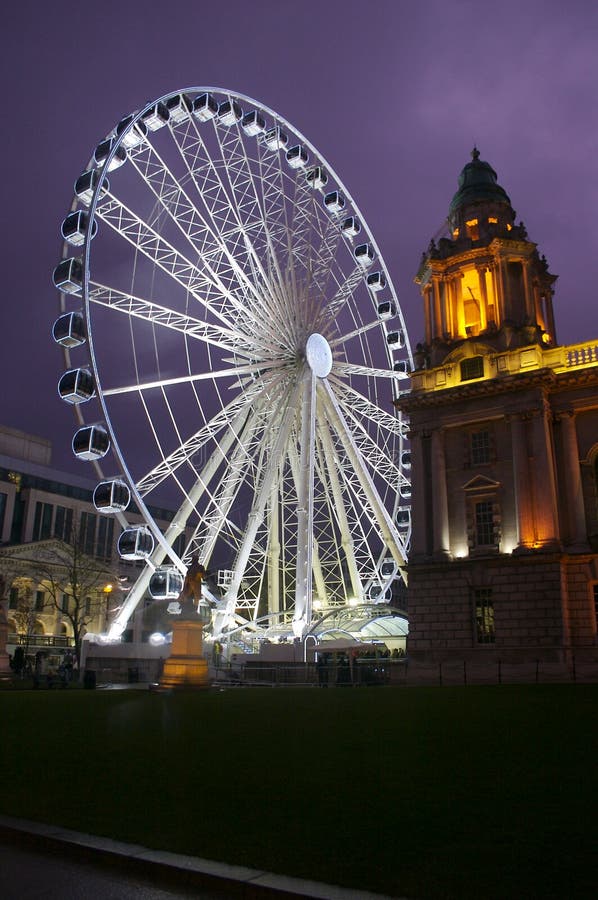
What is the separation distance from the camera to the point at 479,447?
44125 mm

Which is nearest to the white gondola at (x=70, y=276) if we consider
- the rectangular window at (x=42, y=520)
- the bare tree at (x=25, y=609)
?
the bare tree at (x=25, y=609)

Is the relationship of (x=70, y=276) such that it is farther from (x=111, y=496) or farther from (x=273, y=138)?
(x=273, y=138)

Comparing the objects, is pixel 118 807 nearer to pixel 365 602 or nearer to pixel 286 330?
pixel 286 330

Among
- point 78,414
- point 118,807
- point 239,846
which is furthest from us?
point 78,414

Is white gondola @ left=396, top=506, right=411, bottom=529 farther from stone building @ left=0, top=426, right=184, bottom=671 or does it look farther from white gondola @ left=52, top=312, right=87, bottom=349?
white gondola @ left=52, top=312, right=87, bottom=349

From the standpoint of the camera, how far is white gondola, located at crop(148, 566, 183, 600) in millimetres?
38000

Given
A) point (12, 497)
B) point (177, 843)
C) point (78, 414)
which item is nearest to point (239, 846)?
point (177, 843)

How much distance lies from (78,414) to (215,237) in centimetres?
1257

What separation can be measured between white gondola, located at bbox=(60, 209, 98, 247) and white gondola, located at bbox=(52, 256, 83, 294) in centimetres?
113

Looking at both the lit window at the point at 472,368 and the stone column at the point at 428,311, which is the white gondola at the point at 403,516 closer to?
the stone column at the point at 428,311

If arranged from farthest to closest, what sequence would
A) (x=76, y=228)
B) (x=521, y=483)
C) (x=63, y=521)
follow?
(x=63, y=521)
(x=521, y=483)
(x=76, y=228)

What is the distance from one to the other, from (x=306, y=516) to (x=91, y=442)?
13.6 metres

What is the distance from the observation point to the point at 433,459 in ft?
147

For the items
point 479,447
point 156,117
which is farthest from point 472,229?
point 156,117
